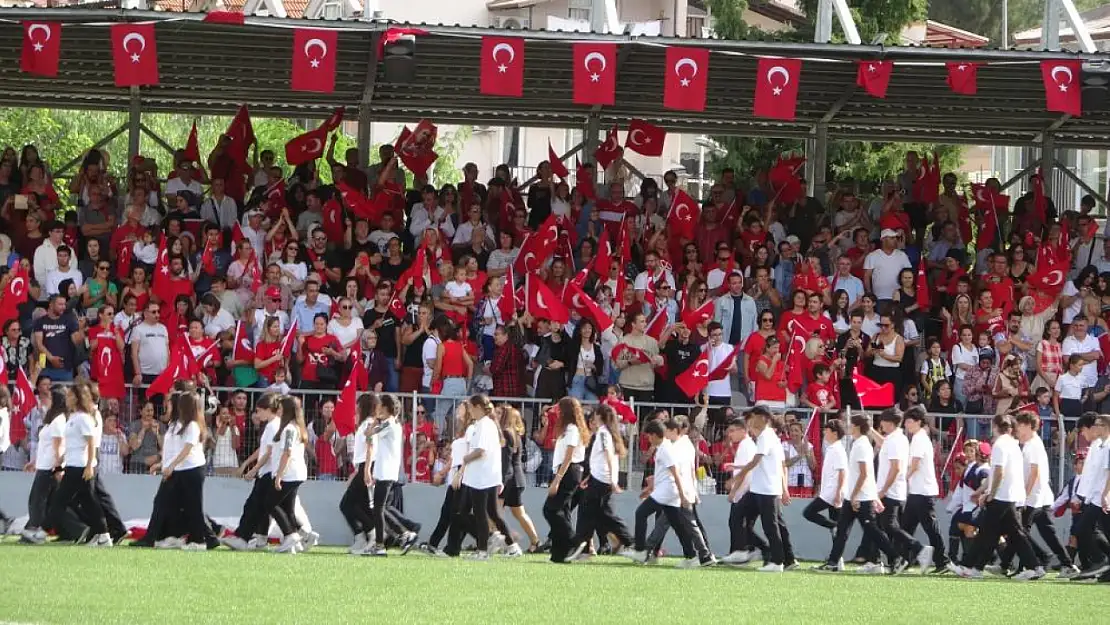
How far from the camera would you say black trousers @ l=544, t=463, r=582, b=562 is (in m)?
18.0

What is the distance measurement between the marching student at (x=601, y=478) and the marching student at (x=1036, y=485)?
397 centimetres

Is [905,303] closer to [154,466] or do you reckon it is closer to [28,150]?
[154,466]

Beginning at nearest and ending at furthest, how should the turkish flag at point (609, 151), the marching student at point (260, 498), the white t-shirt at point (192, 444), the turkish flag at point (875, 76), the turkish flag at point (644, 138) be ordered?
the white t-shirt at point (192, 444) < the marching student at point (260, 498) < the turkish flag at point (875, 76) < the turkish flag at point (644, 138) < the turkish flag at point (609, 151)

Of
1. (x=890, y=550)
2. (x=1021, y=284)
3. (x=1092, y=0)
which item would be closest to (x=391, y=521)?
(x=890, y=550)

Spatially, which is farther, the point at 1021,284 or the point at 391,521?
the point at 1021,284

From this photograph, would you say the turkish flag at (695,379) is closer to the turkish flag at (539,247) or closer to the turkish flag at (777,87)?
the turkish flag at (539,247)

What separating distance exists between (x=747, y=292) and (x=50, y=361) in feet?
27.7

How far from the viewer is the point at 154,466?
19.5 meters

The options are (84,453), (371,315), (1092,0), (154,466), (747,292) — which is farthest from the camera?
(1092,0)

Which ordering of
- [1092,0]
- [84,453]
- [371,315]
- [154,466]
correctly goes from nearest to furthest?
1. [84,453]
2. [154,466]
3. [371,315]
4. [1092,0]

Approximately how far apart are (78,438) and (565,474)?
4.74 meters

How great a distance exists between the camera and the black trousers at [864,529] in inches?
716

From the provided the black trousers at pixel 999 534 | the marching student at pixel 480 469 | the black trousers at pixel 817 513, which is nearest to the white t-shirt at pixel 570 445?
the marching student at pixel 480 469

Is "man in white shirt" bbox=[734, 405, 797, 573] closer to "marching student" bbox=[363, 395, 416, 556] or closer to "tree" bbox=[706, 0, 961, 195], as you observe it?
"marching student" bbox=[363, 395, 416, 556]
